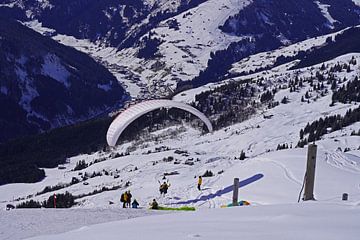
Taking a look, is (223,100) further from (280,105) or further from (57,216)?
(57,216)

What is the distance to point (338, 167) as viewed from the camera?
4078 centimetres

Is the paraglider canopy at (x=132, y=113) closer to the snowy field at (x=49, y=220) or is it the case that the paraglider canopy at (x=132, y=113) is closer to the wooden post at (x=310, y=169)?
the snowy field at (x=49, y=220)

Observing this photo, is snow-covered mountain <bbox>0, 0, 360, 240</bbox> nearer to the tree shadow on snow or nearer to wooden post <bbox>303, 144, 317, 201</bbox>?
the tree shadow on snow

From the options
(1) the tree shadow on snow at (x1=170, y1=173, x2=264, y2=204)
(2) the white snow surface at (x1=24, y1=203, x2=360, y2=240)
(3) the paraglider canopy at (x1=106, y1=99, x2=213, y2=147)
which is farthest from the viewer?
(1) the tree shadow on snow at (x1=170, y1=173, x2=264, y2=204)

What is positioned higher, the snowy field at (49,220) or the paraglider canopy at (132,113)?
the paraglider canopy at (132,113)

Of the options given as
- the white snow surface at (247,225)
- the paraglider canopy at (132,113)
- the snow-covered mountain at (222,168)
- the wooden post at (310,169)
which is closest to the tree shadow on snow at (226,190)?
the snow-covered mountain at (222,168)

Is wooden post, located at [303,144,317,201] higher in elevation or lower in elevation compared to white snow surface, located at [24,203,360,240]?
higher

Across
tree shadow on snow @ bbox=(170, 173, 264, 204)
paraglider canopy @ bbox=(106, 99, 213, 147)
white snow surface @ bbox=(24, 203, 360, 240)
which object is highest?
paraglider canopy @ bbox=(106, 99, 213, 147)

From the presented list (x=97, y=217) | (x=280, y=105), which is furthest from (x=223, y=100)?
(x=97, y=217)

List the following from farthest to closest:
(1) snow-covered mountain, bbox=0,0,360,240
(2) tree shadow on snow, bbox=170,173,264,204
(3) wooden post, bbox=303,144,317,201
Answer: (2) tree shadow on snow, bbox=170,173,264,204
(3) wooden post, bbox=303,144,317,201
(1) snow-covered mountain, bbox=0,0,360,240

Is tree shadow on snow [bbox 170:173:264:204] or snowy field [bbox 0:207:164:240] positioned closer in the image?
snowy field [bbox 0:207:164:240]

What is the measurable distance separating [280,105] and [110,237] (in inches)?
5004

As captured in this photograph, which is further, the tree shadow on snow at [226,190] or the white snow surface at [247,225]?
the tree shadow on snow at [226,190]

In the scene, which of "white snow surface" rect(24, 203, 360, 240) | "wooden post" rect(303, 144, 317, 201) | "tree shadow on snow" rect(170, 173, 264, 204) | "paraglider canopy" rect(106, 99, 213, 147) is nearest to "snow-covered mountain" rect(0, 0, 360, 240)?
"white snow surface" rect(24, 203, 360, 240)
